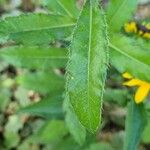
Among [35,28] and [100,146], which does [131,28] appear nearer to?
[35,28]

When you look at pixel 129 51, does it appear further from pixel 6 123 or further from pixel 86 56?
pixel 6 123

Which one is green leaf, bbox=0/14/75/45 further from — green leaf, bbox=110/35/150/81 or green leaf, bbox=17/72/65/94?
green leaf, bbox=17/72/65/94

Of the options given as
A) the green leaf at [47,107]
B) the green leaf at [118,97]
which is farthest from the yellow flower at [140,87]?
the green leaf at [47,107]

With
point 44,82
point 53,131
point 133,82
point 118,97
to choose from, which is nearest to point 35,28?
point 133,82

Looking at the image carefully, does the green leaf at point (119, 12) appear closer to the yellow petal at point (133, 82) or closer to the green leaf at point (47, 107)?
the yellow petal at point (133, 82)

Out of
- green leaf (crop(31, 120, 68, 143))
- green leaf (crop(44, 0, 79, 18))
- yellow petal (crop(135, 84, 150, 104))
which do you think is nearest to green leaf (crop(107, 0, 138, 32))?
green leaf (crop(44, 0, 79, 18))

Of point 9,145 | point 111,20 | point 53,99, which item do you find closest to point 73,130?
point 53,99
